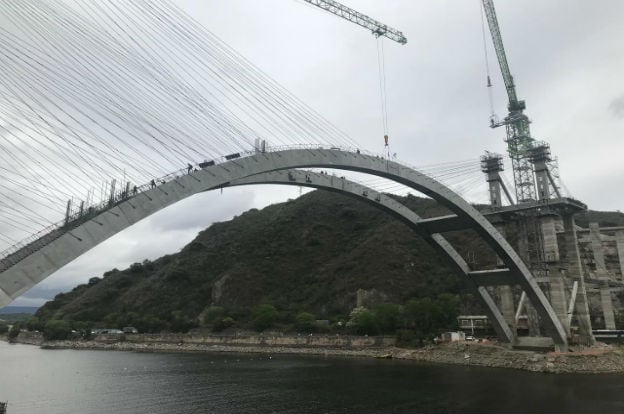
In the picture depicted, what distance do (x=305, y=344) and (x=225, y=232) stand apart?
61730mm

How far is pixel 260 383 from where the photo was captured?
110ft

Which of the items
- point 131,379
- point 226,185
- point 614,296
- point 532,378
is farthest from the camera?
point 614,296

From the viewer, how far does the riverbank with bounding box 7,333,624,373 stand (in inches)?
1451

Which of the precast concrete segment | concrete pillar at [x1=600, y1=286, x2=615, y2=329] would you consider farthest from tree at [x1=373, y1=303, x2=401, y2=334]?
concrete pillar at [x1=600, y1=286, x2=615, y2=329]

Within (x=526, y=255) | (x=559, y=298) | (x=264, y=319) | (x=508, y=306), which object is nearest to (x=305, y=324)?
(x=264, y=319)

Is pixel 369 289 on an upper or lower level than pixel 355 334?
upper

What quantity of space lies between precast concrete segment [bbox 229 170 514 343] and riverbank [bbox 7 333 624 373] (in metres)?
3.60

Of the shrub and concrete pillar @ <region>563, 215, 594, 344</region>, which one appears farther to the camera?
the shrub

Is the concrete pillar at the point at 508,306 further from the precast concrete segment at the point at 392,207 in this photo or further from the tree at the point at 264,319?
the tree at the point at 264,319

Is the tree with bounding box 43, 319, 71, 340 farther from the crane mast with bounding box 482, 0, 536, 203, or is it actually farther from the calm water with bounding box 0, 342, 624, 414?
the crane mast with bounding box 482, 0, 536, 203

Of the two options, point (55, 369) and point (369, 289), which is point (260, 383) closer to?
point (55, 369)

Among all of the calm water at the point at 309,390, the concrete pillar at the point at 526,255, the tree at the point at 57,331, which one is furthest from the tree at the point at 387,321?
the tree at the point at 57,331

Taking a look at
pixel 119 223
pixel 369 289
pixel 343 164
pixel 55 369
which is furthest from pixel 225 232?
pixel 119 223

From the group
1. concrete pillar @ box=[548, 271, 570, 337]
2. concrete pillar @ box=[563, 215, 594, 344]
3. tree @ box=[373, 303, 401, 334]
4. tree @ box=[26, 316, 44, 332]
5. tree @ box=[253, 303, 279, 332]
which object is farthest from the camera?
tree @ box=[26, 316, 44, 332]
